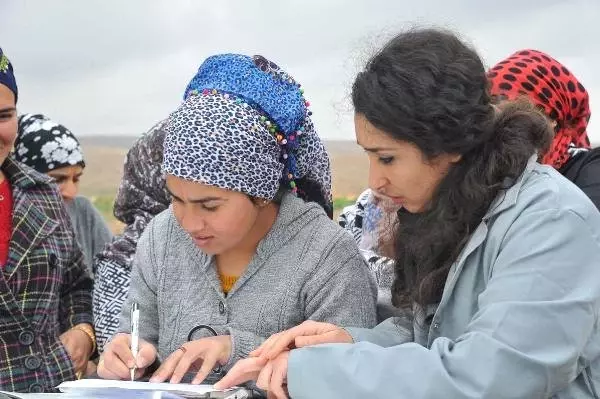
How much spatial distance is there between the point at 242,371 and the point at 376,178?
517mm

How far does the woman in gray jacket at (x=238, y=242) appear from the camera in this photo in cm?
222

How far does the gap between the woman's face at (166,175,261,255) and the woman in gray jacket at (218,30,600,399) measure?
1.40 feet

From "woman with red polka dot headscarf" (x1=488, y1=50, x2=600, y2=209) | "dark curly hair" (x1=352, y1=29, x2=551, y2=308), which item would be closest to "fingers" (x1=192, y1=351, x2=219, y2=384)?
"dark curly hair" (x1=352, y1=29, x2=551, y2=308)

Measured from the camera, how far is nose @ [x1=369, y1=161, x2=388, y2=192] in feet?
6.47

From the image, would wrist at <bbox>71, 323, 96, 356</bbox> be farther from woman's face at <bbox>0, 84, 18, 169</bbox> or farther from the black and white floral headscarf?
the black and white floral headscarf

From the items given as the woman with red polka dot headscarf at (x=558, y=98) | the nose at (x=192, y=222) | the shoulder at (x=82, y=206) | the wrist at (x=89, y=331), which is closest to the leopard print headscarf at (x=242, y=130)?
the nose at (x=192, y=222)

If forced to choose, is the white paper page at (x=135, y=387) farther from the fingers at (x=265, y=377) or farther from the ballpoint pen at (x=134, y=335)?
the ballpoint pen at (x=134, y=335)

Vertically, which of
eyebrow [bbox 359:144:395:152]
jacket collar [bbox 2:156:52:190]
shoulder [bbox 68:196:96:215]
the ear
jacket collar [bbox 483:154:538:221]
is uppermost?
eyebrow [bbox 359:144:395:152]

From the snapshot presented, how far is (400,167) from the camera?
1937mm

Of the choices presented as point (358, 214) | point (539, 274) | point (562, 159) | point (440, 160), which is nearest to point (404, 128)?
point (440, 160)

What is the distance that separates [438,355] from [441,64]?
61cm

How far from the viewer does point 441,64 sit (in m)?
1.88

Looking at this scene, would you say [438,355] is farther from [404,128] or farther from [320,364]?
[404,128]

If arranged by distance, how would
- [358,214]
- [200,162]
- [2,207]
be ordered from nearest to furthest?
1. [200,162]
2. [2,207]
3. [358,214]
